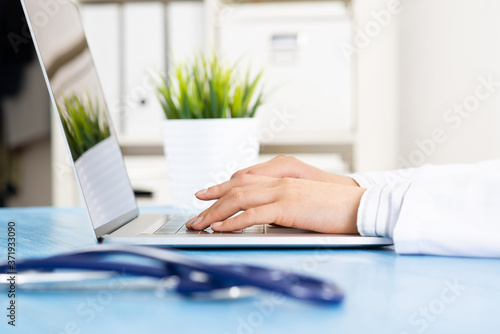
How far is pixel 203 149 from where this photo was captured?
3.23 ft

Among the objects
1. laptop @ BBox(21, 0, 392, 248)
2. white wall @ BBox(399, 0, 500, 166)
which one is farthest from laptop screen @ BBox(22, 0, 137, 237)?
white wall @ BBox(399, 0, 500, 166)

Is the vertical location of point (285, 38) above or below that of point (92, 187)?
above

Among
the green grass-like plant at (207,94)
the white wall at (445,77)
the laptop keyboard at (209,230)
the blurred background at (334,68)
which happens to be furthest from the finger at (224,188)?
the white wall at (445,77)

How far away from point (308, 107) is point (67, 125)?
1.85 m

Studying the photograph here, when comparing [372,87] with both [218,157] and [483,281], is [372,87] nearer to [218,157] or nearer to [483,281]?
[218,157]

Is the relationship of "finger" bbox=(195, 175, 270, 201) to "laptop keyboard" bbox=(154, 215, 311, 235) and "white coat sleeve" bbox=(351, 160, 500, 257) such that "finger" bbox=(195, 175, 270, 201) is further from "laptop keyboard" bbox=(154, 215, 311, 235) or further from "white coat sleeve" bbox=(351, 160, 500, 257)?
"white coat sleeve" bbox=(351, 160, 500, 257)

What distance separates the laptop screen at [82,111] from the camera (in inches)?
23.8

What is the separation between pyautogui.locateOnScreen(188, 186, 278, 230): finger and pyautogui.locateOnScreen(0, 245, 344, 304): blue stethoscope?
0.27 metres

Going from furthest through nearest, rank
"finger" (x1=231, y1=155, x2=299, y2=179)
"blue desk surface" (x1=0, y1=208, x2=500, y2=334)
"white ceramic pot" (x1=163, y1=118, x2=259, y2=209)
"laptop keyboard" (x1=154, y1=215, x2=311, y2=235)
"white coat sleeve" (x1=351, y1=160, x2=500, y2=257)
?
"white ceramic pot" (x1=163, y1=118, x2=259, y2=209), "finger" (x1=231, y1=155, x2=299, y2=179), "laptop keyboard" (x1=154, y1=215, x2=311, y2=235), "white coat sleeve" (x1=351, y1=160, x2=500, y2=257), "blue desk surface" (x1=0, y1=208, x2=500, y2=334)

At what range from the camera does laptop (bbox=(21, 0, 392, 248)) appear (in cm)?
59

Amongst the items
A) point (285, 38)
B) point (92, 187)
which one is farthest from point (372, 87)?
point (92, 187)

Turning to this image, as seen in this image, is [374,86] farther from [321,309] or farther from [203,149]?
[321,309]

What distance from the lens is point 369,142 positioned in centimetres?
237

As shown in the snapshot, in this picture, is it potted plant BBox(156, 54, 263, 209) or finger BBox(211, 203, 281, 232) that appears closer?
finger BBox(211, 203, 281, 232)
